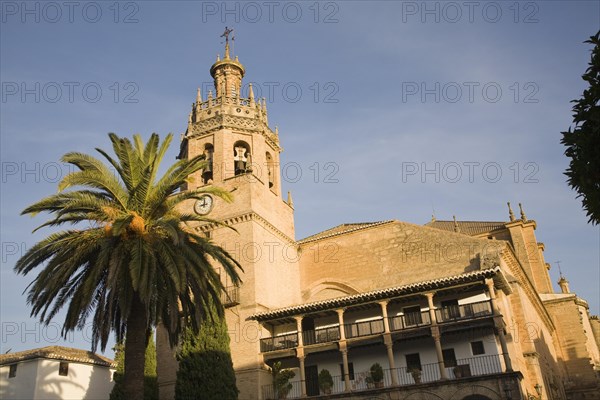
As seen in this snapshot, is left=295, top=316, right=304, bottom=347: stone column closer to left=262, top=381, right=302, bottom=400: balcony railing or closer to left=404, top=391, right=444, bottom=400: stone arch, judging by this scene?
left=262, top=381, right=302, bottom=400: balcony railing

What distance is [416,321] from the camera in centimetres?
2473

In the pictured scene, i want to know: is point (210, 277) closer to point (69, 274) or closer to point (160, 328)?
point (69, 274)

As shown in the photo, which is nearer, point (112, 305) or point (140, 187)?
point (112, 305)

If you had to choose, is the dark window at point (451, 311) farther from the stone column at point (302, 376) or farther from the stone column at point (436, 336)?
the stone column at point (302, 376)

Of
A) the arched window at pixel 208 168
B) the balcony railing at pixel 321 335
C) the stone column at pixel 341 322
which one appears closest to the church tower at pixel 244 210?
the arched window at pixel 208 168

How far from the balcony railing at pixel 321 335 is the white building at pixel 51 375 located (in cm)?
1360

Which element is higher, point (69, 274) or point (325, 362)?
point (69, 274)

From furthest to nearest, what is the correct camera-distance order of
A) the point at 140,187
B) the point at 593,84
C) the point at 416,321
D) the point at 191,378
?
1. the point at 416,321
2. the point at 191,378
3. the point at 140,187
4. the point at 593,84

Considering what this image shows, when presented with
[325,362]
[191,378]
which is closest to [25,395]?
[191,378]

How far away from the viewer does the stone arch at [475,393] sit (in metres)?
21.5

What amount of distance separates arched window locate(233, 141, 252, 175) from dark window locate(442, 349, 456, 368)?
13496 mm

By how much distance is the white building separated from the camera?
2912cm

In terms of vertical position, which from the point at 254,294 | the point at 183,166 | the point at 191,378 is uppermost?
the point at 183,166

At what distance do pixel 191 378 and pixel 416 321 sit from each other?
9661 mm
